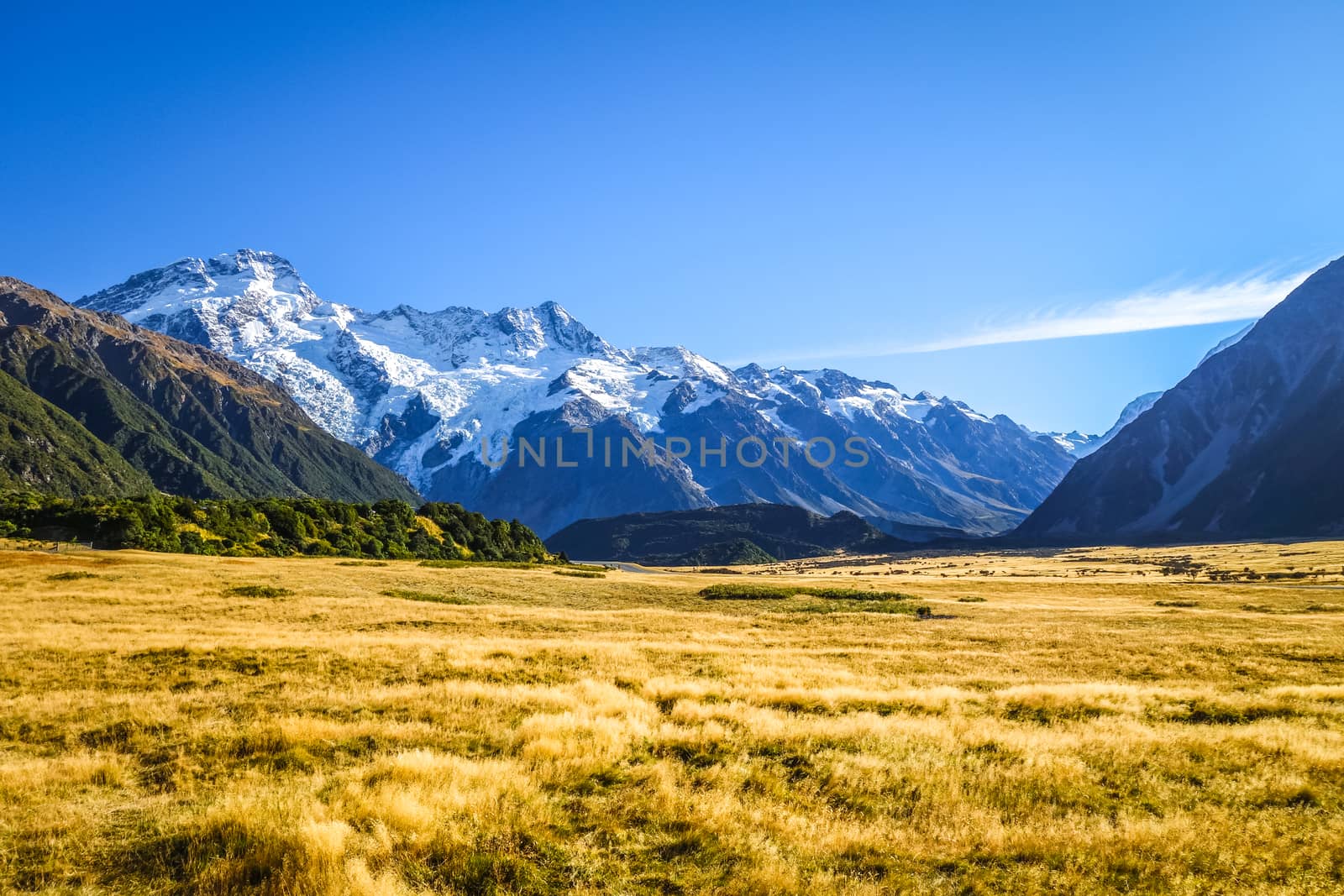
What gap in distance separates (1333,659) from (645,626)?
2846 cm

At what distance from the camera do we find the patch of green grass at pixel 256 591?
37.0 metres

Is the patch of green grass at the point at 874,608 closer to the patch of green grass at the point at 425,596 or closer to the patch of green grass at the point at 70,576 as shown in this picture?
the patch of green grass at the point at 425,596

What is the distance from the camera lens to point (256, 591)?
124 feet

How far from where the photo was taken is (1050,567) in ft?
461

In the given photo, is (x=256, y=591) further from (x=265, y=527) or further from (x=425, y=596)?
(x=265, y=527)

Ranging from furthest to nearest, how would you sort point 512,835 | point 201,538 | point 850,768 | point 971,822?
point 201,538 < point 850,768 < point 971,822 < point 512,835

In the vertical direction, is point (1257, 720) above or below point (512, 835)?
below

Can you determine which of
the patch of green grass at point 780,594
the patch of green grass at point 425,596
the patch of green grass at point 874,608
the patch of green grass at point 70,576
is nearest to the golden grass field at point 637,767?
the patch of green grass at point 70,576

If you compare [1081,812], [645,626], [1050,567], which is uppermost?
[1081,812]

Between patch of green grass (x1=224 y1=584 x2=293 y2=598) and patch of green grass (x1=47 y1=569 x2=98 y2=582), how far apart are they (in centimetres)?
796

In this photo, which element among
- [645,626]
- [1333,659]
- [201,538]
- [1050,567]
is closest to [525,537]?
[201,538]

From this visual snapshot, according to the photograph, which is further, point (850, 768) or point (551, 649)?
point (551, 649)

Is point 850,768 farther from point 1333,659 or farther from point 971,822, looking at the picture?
point 1333,659

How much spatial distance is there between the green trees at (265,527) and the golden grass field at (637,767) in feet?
120
